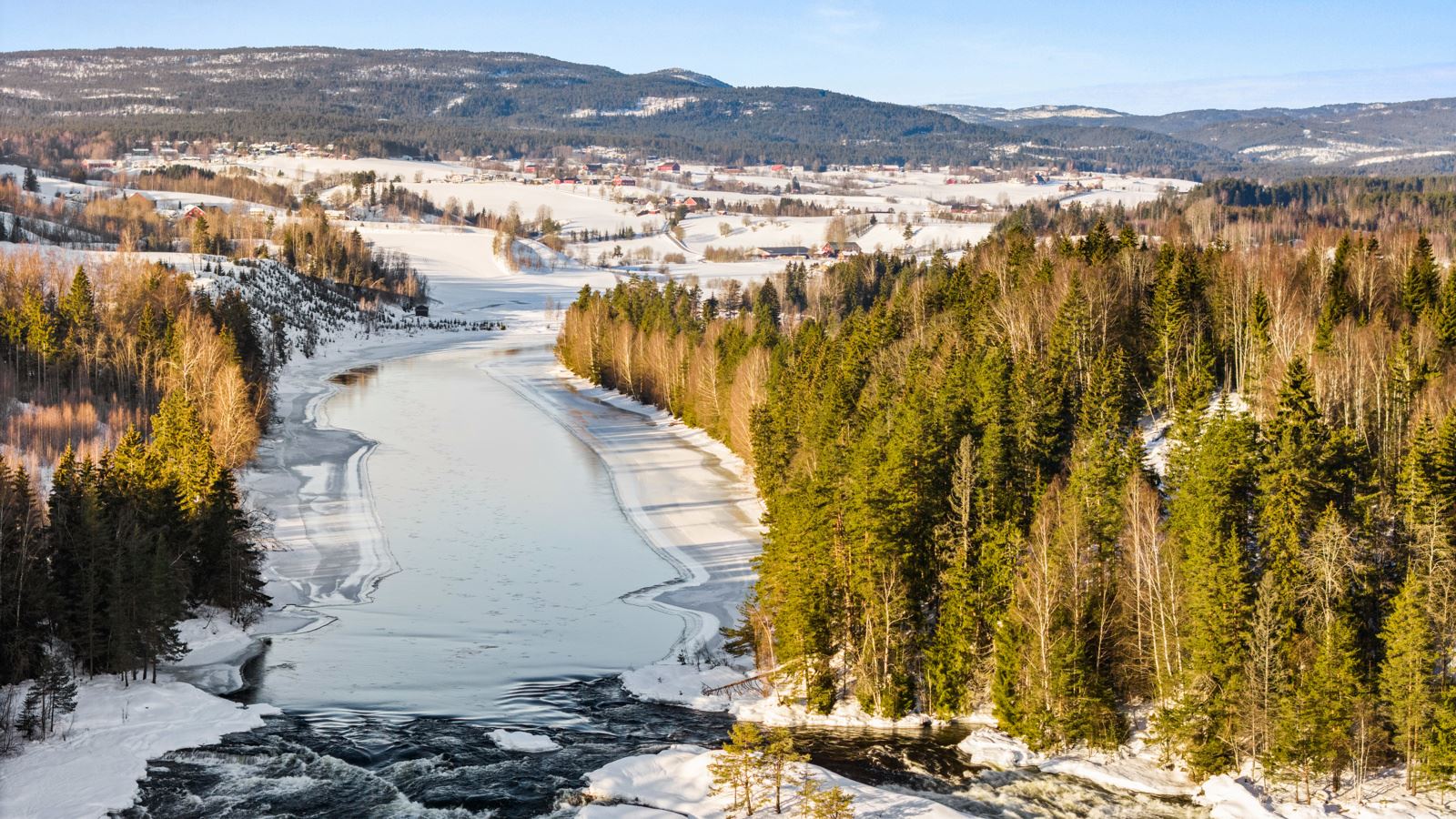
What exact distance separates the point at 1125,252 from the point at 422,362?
300 ft

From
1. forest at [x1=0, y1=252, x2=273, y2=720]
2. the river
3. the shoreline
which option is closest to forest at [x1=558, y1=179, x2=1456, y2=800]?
the river

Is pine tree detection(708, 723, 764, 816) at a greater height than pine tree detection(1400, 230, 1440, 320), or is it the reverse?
pine tree detection(1400, 230, 1440, 320)

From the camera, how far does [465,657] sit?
4028 cm

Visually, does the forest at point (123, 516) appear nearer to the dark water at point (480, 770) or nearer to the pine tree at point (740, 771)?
the dark water at point (480, 770)

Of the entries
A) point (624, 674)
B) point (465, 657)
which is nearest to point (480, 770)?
point (624, 674)

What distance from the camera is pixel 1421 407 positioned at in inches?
1603

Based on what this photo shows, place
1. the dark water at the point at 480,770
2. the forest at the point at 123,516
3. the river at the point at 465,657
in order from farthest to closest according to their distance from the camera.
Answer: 1. the forest at the point at 123,516
2. the river at the point at 465,657
3. the dark water at the point at 480,770

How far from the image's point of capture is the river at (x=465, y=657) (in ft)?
99.1

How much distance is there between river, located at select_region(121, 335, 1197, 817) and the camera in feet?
99.1

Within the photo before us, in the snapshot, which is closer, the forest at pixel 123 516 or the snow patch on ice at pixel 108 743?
the snow patch on ice at pixel 108 743

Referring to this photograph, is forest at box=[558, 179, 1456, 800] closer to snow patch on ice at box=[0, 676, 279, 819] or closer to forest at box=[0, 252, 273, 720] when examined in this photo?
snow patch on ice at box=[0, 676, 279, 819]

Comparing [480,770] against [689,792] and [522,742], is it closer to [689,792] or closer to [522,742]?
[522,742]

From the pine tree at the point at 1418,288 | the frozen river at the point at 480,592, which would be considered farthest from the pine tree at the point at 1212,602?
the pine tree at the point at 1418,288

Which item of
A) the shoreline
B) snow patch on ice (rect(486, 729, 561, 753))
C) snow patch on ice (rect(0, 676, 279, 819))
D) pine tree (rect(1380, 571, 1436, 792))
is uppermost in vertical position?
pine tree (rect(1380, 571, 1436, 792))
